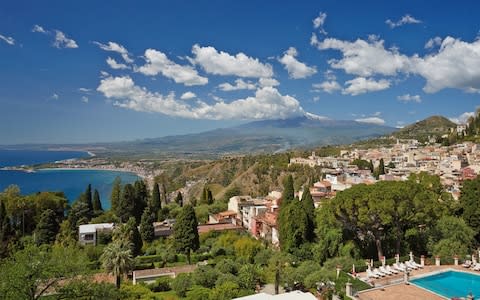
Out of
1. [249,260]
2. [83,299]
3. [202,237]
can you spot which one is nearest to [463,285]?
[249,260]

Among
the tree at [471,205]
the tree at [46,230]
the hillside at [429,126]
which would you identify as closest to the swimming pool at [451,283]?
the tree at [471,205]

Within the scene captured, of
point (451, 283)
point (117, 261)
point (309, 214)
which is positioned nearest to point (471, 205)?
point (451, 283)

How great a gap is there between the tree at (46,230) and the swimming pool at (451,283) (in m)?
25.1

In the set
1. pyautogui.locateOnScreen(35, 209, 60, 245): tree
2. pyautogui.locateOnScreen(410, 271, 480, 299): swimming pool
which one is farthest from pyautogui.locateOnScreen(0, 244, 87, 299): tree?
pyautogui.locateOnScreen(35, 209, 60, 245): tree

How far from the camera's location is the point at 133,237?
2655 centimetres

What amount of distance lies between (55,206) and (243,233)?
57.1 ft

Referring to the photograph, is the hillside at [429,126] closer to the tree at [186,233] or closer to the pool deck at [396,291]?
the tree at [186,233]

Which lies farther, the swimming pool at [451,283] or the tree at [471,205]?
the tree at [471,205]

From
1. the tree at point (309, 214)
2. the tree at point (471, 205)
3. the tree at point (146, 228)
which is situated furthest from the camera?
the tree at point (146, 228)

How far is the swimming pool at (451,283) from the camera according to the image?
53.7 feet

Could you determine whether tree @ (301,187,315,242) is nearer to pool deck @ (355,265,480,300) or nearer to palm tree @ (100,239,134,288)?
pool deck @ (355,265,480,300)

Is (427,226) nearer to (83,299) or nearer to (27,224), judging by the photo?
(83,299)

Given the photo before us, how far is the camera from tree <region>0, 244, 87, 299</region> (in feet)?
36.6

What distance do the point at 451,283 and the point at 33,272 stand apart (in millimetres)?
17409
